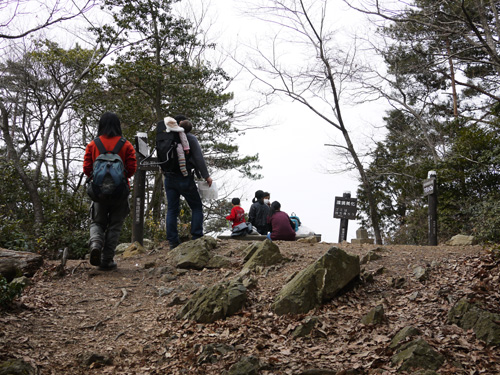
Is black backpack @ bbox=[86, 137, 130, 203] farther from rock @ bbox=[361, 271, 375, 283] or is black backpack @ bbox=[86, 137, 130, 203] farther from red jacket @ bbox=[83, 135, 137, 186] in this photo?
rock @ bbox=[361, 271, 375, 283]

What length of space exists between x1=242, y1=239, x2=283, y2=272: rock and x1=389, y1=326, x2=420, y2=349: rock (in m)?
2.76

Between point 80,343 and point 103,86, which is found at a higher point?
point 103,86

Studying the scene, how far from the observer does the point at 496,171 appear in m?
15.3

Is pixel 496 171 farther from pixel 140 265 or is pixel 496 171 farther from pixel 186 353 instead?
pixel 186 353

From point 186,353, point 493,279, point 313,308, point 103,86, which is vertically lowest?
point 186,353

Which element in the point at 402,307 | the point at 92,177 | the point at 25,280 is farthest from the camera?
the point at 92,177

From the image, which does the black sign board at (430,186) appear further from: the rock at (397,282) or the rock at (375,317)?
the rock at (375,317)

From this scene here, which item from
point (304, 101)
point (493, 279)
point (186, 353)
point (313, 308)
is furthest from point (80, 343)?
point (304, 101)

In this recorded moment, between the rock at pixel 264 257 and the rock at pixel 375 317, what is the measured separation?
7.44 feet

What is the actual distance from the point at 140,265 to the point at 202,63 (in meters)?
11.8

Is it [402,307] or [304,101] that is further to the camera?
[304,101]

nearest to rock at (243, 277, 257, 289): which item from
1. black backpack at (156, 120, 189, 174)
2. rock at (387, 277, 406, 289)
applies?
rock at (387, 277, 406, 289)

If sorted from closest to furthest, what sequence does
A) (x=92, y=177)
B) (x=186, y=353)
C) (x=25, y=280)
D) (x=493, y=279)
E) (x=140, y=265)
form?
(x=186, y=353), (x=493, y=279), (x=25, y=280), (x=92, y=177), (x=140, y=265)

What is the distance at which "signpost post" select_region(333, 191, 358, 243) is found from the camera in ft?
42.3
